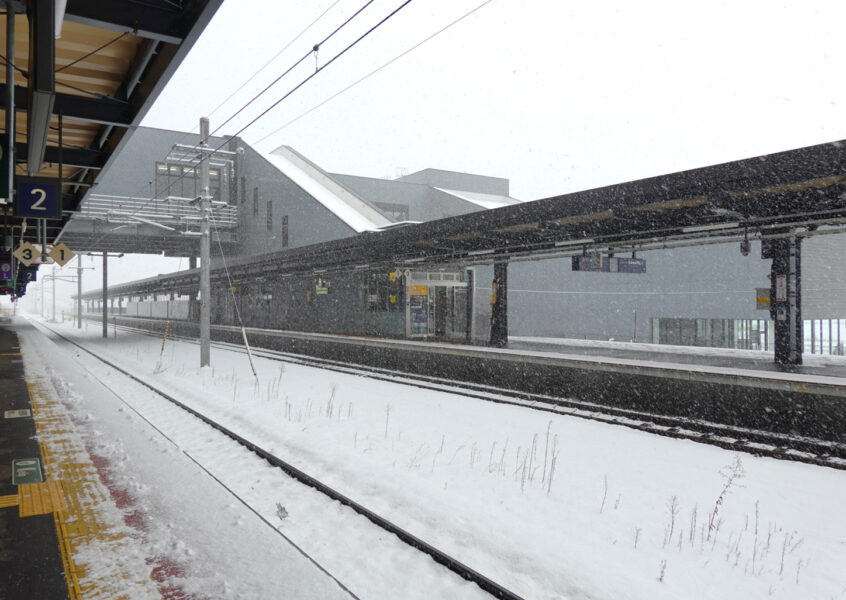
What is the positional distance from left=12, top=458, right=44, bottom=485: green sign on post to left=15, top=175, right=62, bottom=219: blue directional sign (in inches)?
161

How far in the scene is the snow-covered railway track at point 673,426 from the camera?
770cm

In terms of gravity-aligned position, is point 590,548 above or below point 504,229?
below

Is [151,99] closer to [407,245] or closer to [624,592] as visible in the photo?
[624,592]

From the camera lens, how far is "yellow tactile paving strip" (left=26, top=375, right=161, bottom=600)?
387 cm

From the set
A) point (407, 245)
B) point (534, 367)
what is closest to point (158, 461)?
point (534, 367)

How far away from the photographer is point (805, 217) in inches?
402

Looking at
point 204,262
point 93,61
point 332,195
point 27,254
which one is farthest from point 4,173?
point 332,195

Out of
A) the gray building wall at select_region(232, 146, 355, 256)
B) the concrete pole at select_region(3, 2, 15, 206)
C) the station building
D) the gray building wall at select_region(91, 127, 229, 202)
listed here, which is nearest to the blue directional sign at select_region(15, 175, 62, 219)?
the concrete pole at select_region(3, 2, 15, 206)

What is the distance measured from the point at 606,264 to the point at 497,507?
481 inches

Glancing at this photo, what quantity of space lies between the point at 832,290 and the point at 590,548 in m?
31.0

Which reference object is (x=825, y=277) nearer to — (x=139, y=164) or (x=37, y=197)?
(x=37, y=197)

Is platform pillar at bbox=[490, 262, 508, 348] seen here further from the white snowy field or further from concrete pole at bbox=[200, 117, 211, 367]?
concrete pole at bbox=[200, 117, 211, 367]

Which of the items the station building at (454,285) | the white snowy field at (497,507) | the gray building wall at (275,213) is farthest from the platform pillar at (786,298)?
the gray building wall at (275,213)

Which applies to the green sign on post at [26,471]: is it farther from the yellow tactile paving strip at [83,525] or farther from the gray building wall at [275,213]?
the gray building wall at [275,213]
